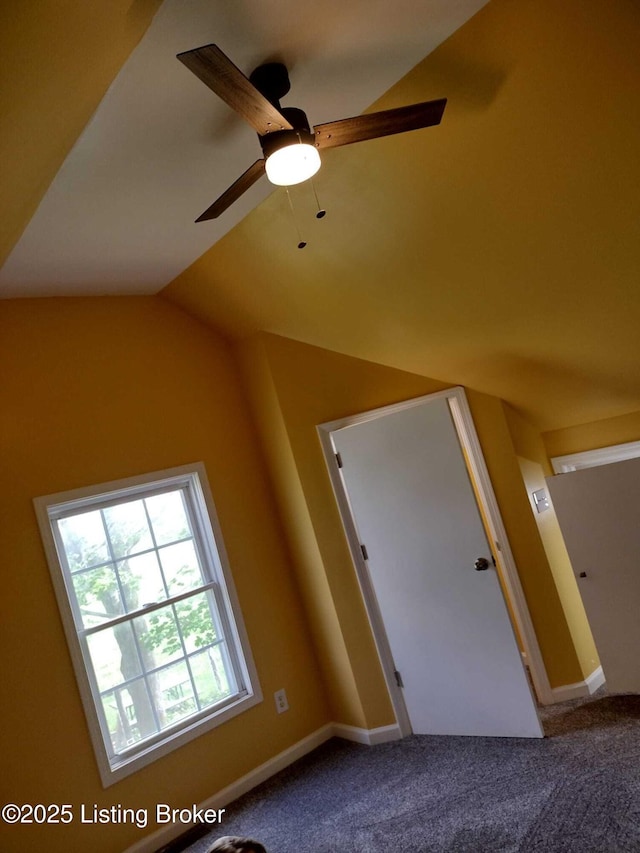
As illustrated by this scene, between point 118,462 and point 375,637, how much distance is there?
5.94ft

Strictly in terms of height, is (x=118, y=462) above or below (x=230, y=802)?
above

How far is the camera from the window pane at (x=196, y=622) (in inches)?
143

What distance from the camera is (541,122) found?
2.14 metres

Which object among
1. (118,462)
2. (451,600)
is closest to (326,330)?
(118,462)

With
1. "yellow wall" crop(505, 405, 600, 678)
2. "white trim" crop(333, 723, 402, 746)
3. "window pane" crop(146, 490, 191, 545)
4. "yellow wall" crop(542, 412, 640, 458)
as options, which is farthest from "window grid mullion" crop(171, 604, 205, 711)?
"yellow wall" crop(542, 412, 640, 458)

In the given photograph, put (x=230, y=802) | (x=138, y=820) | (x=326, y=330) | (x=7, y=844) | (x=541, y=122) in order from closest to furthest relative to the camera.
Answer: (x=541, y=122)
(x=7, y=844)
(x=138, y=820)
(x=230, y=802)
(x=326, y=330)

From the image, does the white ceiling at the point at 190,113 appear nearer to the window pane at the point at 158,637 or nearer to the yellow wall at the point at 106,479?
the yellow wall at the point at 106,479

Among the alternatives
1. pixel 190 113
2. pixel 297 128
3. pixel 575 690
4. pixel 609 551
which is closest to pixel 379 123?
pixel 297 128

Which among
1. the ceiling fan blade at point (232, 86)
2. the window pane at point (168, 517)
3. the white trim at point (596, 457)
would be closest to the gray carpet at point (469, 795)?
the white trim at point (596, 457)

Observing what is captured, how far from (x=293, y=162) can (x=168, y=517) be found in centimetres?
242

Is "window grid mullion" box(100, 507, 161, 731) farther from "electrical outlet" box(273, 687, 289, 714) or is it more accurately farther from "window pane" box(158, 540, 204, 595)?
"electrical outlet" box(273, 687, 289, 714)

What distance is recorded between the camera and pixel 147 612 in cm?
349

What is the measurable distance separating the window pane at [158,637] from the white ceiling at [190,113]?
6.04 ft

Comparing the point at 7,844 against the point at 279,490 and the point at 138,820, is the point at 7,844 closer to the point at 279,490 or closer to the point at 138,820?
the point at 138,820
